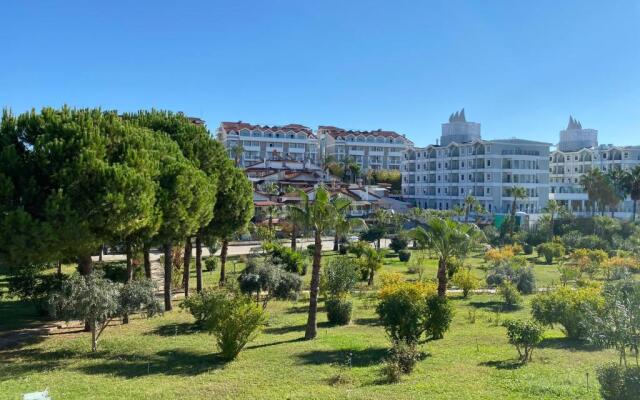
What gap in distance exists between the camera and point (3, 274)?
33.9 m

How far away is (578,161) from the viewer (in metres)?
98.1

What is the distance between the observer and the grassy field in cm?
1320

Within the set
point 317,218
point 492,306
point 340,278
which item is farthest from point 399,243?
point 317,218

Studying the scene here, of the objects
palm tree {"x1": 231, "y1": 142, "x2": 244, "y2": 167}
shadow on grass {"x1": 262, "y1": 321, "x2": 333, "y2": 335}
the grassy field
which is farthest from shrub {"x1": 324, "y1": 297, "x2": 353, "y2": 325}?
palm tree {"x1": 231, "y1": 142, "x2": 244, "y2": 167}

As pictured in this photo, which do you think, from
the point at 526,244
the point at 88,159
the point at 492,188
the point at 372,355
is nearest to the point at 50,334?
the point at 88,159

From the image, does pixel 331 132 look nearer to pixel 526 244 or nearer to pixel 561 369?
pixel 526 244

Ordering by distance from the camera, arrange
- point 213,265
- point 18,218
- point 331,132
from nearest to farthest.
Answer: point 18,218 < point 213,265 < point 331,132

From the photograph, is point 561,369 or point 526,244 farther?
point 526,244

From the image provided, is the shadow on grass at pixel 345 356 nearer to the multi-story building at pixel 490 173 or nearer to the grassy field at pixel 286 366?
the grassy field at pixel 286 366

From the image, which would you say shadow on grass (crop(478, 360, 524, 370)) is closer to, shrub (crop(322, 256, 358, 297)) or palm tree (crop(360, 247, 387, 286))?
shrub (crop(322, 256, 358, 297))

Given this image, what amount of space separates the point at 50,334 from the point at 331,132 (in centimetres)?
11055

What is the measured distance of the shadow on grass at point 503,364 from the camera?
51.4ft

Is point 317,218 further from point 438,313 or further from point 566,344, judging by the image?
point 566,344

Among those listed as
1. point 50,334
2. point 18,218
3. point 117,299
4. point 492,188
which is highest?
point 492,188
